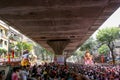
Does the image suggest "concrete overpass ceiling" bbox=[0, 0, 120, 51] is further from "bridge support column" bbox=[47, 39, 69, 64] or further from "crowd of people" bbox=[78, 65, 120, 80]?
"bridge support column" bbox=[47, 39, 69, 64]

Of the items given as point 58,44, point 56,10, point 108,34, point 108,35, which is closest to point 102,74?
point 56,10

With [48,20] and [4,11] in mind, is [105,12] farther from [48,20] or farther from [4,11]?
[4,11]

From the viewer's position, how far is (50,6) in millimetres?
18219

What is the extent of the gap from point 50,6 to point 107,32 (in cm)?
7607

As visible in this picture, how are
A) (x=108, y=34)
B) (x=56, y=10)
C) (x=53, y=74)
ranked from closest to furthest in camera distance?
(x=56, y=10), (x=53, y=74), (x=108, y=34)

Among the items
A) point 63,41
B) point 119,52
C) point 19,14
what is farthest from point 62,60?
point 119,52

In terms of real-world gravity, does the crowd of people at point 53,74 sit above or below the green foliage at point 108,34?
below

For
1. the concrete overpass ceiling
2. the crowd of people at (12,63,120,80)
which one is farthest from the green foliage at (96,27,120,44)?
the concrete overpass ceiling

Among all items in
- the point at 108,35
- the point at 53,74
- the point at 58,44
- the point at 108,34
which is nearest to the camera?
the point at 53,74

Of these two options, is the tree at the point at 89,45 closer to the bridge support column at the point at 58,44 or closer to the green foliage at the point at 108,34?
the green foliage at the point at 108,34

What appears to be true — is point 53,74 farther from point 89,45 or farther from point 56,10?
point 89,45

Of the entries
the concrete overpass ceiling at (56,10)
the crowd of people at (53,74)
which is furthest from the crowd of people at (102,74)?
the concrete overpass ceiling at (56,10)

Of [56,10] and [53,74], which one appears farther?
[53,74]

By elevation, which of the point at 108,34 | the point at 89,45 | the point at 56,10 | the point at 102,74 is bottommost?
the point at 102,74
